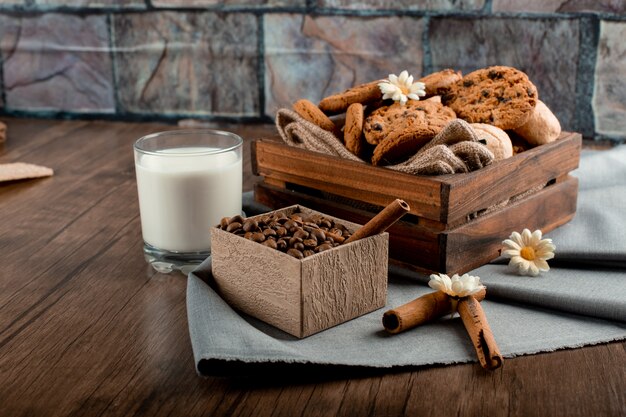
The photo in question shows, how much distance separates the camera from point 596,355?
0.98m

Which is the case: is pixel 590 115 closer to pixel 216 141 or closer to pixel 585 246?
pixel 585 246

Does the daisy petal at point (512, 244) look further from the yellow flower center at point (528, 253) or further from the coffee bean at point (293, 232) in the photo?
the coffee bean at point (293, 232)

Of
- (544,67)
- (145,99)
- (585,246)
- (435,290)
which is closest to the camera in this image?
(435,290)

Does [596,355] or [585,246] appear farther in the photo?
[585,246]

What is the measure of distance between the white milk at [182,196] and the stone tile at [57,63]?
141cm

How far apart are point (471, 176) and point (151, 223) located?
490mm

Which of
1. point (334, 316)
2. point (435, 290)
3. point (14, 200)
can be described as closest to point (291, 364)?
point (334, 316)

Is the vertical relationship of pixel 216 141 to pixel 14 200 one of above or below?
above

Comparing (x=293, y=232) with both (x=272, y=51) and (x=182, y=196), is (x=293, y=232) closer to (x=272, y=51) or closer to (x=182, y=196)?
(x=182, y=196)

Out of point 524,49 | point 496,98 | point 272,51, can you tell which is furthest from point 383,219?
point 272,51

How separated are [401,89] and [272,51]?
1.14 meters

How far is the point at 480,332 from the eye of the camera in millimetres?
979

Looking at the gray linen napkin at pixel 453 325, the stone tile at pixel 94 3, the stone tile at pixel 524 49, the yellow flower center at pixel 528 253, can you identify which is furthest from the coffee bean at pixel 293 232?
the stone tile at pixel 94 3

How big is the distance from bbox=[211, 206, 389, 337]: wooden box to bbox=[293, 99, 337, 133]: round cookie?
293 millimetres
